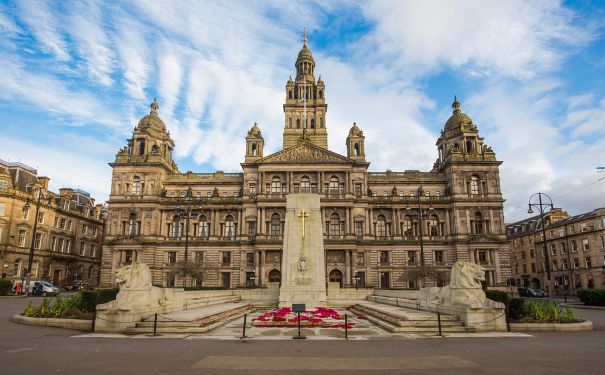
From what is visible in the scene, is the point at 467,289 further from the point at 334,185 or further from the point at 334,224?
the point at 334,185

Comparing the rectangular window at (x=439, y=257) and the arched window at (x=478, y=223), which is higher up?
the arched window at (x=478, y=223)

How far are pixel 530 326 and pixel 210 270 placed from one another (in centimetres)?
4857

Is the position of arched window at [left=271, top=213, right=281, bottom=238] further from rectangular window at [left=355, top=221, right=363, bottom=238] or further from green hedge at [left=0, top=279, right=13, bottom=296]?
green hedge at [left=0, top=279, right=13, bottom=296]

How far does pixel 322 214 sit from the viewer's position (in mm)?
59031

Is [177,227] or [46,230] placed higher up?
[177,227]

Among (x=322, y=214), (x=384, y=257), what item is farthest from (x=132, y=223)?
(x=384, y=257)

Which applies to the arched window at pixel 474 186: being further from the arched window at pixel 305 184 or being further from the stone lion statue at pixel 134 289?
the stone lion statue at pixel 134 289

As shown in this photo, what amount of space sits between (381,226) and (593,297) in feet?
111

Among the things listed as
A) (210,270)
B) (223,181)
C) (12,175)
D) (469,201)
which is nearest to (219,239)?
(210,270)

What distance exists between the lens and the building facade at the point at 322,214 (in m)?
58.2

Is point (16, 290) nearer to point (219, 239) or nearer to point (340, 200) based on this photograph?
point (219, 239)

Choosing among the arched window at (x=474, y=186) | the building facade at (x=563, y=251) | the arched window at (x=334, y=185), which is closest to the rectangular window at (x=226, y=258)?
the arched window at (x=334, y=185)

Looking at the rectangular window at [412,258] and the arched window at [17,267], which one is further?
the rectangular window at [412,258]

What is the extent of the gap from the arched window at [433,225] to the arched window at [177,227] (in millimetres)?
38777
